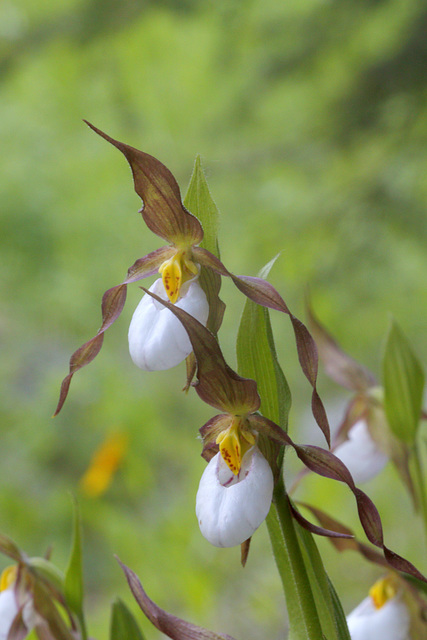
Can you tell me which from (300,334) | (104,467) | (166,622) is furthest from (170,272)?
(104,467)

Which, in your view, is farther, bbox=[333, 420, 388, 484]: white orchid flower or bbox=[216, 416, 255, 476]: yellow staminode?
bbox=[333, 420, 388, 484]: white orchid flower

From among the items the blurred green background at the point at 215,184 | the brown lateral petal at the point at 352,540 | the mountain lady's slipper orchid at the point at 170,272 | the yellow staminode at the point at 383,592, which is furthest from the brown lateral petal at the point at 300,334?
the blurred green background at the point at 215,184

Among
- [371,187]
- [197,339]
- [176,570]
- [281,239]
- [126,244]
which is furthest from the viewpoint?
[126,244]

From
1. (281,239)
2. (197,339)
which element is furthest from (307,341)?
(281,239)

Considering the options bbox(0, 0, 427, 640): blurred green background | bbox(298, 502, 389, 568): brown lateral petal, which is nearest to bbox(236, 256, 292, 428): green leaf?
bbox(298, 502, 389, 568): brown lateral petal

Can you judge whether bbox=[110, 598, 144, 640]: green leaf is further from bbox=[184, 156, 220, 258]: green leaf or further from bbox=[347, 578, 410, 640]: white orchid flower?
bbox=[184, 156, 220, 258]: green leaf

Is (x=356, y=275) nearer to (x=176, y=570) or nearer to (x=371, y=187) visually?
(x=371, y=187)
